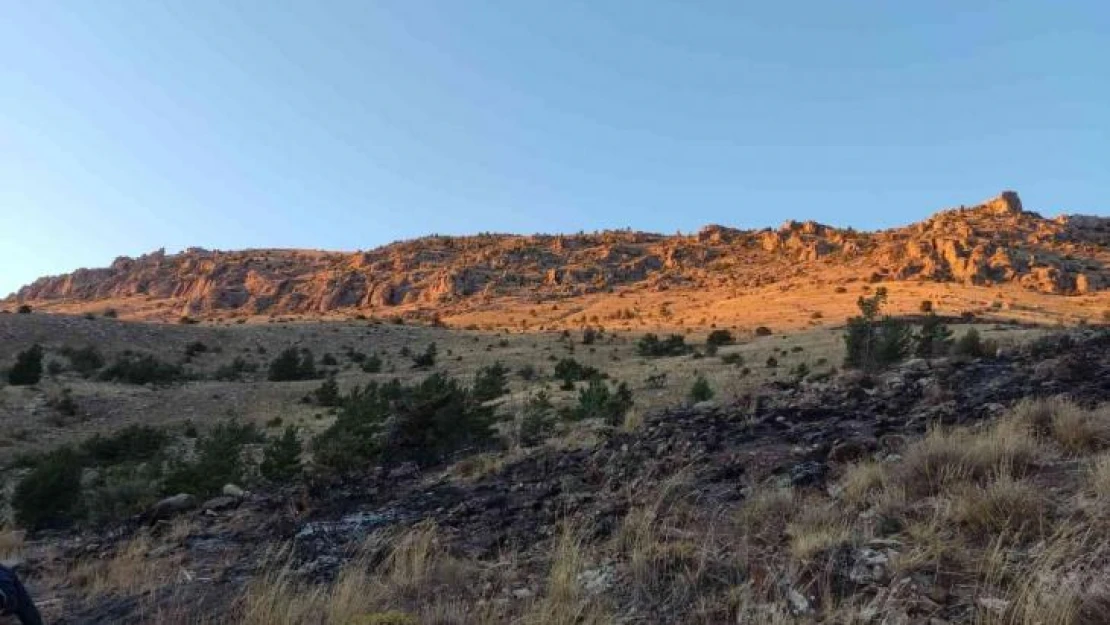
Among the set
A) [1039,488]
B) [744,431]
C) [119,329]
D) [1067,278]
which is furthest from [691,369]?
[1067,278]

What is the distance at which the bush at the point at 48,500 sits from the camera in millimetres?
10906

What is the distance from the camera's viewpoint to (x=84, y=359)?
1249 inches

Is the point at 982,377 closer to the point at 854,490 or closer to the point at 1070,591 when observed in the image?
the point at 854,490

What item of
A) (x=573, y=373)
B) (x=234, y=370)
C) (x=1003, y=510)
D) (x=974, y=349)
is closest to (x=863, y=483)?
(x=1003, y=510)

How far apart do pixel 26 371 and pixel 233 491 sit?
851 inches

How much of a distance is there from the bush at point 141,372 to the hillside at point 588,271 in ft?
99.8

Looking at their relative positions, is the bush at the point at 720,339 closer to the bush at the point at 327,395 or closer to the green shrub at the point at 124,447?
the bush at the point at 327,395

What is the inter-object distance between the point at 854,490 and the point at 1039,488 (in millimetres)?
1023

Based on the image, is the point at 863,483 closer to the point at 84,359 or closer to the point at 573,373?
the point at 573,373

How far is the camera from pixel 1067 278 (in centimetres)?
5019

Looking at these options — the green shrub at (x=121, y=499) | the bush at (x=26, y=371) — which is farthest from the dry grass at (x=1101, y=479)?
the bush at (x=26, y=371)

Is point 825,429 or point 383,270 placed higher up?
point 383,270

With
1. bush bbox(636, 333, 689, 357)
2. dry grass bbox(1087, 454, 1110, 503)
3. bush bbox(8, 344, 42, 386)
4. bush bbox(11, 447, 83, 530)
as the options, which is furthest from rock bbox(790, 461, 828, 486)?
bush bbox(8, 344, 42, 386)

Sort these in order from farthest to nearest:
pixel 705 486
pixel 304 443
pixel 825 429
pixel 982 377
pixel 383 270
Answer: pixel 383 270 → pixel 304 443 → pixel 982 377 → pixel 825 429 → pixel 705 486
